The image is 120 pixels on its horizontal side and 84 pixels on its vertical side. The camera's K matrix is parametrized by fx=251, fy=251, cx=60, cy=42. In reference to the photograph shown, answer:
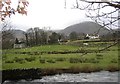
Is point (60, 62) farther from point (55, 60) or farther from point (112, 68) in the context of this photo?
point (112, 68)

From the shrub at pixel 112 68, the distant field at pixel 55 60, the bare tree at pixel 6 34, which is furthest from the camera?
the distant field at pixel 55 60

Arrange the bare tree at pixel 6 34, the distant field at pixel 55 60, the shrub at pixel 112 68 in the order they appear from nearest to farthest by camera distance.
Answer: the bare tree at pixel 6 34
the shrub at pixel 112 68
the distant field at pixel 55 60

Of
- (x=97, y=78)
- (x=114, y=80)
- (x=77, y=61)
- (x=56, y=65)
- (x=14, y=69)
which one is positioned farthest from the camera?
(x=77, y=61)

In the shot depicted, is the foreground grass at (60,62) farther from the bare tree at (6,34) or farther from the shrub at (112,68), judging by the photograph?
the bare tree at (6,34)

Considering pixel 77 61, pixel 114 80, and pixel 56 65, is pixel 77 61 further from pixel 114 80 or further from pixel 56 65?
pixel 114 80

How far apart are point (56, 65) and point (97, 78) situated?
23.9 ft

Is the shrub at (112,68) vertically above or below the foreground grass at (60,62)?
below

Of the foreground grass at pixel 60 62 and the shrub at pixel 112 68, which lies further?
the foreground grass at pixel 60 62

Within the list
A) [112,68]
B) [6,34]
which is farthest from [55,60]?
[6,34]

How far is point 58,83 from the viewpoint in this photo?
1767cm

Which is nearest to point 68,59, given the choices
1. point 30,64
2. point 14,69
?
point 30,64

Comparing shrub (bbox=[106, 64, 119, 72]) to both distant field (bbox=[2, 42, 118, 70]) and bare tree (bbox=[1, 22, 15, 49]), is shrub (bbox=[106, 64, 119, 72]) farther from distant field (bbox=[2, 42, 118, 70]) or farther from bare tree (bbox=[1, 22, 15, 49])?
bare tree (bbox=[1, 22, 15, 49])

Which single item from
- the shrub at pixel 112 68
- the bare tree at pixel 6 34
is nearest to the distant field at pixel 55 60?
the shrub at pixel 112 68

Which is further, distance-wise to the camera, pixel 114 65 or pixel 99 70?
pixel 114 65
